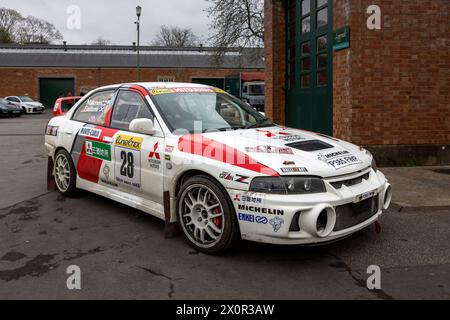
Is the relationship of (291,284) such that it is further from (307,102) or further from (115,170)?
(307,102)

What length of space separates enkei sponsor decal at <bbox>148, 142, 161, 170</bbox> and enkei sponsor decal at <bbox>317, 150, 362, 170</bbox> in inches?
62.0

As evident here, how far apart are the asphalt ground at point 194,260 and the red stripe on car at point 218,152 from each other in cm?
84

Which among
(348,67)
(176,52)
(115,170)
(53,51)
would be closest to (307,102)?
(348,67)

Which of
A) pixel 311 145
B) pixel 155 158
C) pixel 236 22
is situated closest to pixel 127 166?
pixel 155 158

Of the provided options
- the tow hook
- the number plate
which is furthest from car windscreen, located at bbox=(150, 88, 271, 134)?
the tow hook

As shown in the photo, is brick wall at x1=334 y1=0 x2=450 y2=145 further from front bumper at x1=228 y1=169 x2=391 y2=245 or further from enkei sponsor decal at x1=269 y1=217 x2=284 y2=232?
enkei sponsor decal at x1=269 y1=217 x2=284 y2=232

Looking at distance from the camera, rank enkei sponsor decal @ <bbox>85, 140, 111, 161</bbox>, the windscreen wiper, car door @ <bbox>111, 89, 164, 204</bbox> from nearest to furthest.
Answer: car door @ <bbox>111, 89, 164, 204</bbox> → the windscreen wiper → enkei sponsor decal @ <bbox>85, 140, 111, 161</bbox>

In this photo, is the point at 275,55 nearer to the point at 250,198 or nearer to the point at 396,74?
the point at 396,74

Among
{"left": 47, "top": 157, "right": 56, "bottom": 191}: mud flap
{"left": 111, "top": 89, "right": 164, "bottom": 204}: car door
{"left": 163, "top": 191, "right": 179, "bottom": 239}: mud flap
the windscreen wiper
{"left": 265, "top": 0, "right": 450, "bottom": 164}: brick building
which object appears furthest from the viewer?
{"left": 265, "top": 0, "right": 450, "bottom": 164}: brick building

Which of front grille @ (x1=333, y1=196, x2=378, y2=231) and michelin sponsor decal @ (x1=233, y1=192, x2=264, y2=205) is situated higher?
michelin sponsor decal @ (x1=233, y1=192, x2=264, y2=205)

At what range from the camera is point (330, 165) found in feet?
12.9

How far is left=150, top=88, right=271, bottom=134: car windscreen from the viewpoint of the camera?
Answer: 4727 mm

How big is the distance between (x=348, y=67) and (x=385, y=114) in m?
1.09

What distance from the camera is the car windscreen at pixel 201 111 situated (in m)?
4.73
